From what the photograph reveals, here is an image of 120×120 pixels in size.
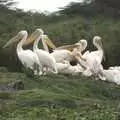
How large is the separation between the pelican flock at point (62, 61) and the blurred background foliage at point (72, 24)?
2.99m

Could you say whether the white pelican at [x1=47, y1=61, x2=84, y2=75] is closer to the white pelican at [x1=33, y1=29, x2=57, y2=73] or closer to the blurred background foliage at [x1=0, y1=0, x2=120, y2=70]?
the white pelican at [x1=33, y1=29, x2=57, y2=73]

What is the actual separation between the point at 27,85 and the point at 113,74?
502 centimetres

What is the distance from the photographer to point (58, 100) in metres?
16.0

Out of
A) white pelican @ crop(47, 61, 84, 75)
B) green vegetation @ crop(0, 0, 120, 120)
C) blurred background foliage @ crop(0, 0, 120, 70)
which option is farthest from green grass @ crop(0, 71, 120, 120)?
blurred background foliage @ crop(0, 0, 120, 70)

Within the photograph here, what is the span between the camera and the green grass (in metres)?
13.9

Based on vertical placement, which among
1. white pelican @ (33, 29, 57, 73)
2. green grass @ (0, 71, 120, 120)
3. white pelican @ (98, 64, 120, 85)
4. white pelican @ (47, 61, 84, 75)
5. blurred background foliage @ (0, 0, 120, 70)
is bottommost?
green grass @ (0, 71, 120, 120)

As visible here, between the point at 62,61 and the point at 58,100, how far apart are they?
862 cm

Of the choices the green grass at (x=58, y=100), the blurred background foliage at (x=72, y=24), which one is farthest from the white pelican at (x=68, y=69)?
the blurred background foliage at (x=72, y=24)

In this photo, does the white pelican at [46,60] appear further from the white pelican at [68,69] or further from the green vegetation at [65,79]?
the white pelican at [68,69]

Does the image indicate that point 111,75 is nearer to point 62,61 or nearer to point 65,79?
point 62,61

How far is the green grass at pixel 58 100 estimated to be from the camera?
1389cm

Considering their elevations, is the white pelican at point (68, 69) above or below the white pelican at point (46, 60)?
below

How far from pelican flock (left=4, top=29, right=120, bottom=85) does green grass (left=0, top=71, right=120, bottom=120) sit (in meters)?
0.76

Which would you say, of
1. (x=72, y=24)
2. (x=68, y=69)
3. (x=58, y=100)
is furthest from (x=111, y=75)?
(x=72, y=24)
